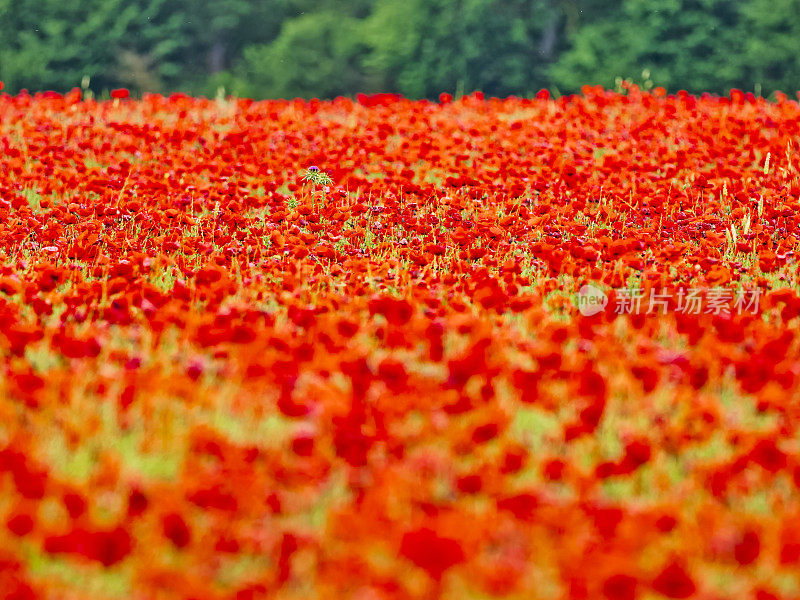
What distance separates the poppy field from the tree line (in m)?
19.6

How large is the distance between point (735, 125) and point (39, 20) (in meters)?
25.9

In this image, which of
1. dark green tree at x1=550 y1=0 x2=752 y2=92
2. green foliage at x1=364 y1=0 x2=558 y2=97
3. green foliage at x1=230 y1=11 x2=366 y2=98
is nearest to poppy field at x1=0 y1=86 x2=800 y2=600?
dark green tree at x1=550 y1=0 x2=752 y2=92

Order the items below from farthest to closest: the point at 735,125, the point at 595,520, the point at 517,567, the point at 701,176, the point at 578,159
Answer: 1. the point at 735,125
2. the point at 578,159
3. the point at 701,176
4. the point at 595,520
5. the point at 517,567

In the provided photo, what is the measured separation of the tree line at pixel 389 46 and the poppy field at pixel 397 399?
1957 centimetres

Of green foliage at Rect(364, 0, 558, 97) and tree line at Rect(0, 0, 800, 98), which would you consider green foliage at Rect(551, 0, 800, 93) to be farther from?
green foliage at Rect(364, 0, 558, 97)

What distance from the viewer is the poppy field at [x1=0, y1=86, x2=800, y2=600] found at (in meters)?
2.39

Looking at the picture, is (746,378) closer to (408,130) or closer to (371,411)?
(371,411)

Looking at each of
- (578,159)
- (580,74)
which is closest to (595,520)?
(578,159)

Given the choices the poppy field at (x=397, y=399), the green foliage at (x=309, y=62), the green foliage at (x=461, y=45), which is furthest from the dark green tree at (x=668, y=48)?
the poppy field at (x=397, y=399)

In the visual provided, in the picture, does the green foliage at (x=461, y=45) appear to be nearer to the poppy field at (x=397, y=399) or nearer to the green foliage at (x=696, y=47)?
the green foliage at (x=696, y=47)

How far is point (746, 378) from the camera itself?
336 cm

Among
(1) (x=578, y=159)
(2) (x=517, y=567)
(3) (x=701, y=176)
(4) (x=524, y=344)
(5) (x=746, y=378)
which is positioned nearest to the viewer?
(2) (x=517, y=567)

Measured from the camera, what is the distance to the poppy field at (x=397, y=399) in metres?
2.39

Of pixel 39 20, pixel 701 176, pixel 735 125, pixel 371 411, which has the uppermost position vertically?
pixel 39 20
